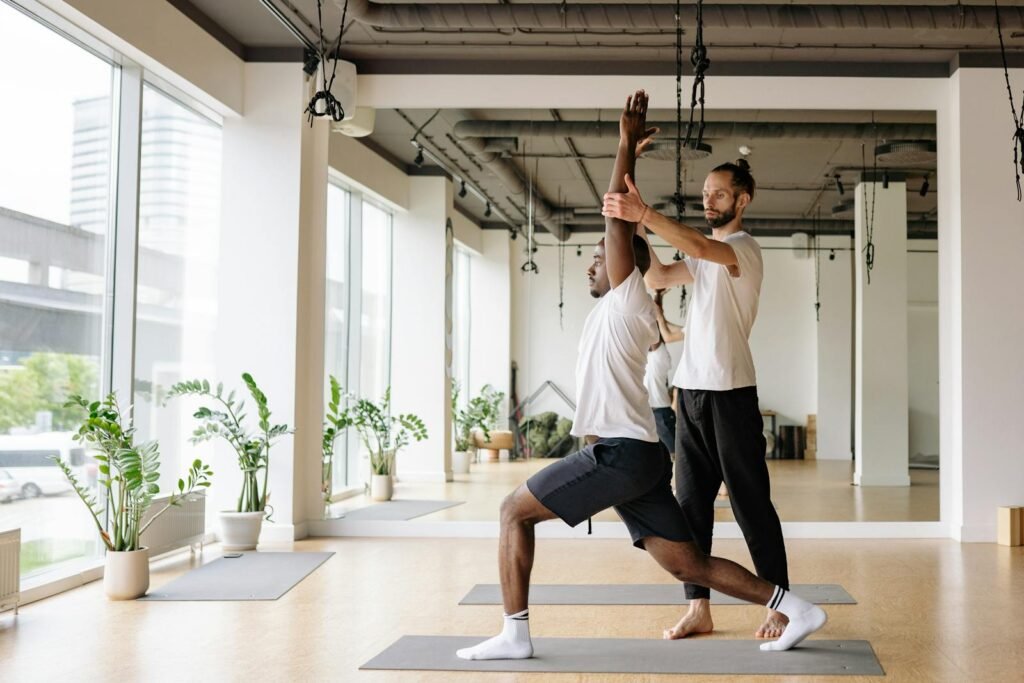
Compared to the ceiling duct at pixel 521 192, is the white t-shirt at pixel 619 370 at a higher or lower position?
lower

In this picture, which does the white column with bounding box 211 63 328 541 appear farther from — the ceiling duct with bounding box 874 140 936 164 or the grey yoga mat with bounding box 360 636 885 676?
the ceiling duct with bounding box 874 140 936 164

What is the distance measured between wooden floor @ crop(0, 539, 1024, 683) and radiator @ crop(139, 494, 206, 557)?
11 centimetres

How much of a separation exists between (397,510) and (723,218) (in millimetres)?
4448

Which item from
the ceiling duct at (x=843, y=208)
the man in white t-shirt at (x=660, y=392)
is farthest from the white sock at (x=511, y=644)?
the ceiling duct at (x=843, y=208)

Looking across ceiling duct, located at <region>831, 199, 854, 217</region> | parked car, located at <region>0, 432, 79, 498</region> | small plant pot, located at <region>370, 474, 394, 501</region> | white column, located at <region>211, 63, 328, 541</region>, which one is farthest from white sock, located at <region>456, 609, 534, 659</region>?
ceiling duct, located at <region>831, 199, 854, 217</region>

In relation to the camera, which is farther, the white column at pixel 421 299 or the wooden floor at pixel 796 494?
the white column at pixel 421 299

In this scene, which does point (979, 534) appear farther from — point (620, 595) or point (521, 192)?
point (521, 192)

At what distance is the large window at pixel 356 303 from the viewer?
8961mm

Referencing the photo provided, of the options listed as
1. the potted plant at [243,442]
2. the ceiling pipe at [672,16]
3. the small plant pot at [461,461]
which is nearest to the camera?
the ceiling pipe at [672,16]

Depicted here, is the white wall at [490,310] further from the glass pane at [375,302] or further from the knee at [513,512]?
the knee at [513,512]

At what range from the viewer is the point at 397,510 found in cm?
773

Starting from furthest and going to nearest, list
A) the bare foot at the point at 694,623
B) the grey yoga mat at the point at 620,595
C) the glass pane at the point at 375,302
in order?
1. the glass pane at the point at 375,302
2. the grey yoga mat at the point at 620,595
3. the bare foot at the point at 694,623

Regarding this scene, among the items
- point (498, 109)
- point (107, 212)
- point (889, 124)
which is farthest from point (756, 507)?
point (889, 124)

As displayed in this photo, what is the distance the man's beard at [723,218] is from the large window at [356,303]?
17.4 ft
